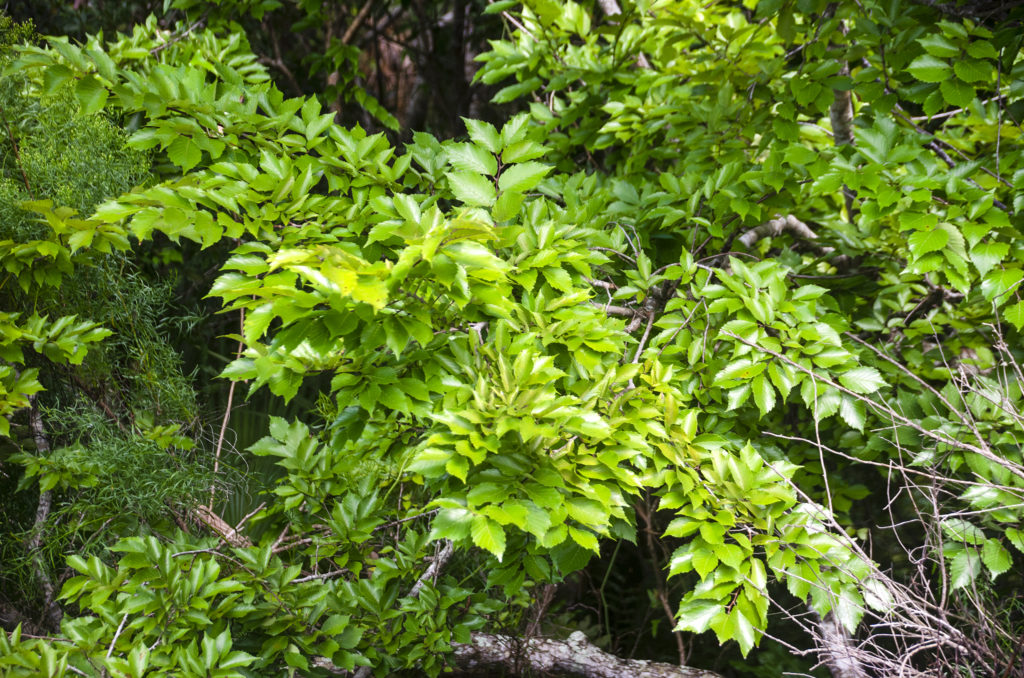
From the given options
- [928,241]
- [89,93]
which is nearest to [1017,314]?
[928,241]

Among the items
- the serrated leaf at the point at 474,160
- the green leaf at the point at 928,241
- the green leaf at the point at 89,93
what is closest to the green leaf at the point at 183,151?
the green leaf at the point at 89,93

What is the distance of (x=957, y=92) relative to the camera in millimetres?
1675

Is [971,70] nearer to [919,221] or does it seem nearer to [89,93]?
[919,221]

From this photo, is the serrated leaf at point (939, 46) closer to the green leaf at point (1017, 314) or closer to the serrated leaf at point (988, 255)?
the serrated leaf at point (988, 255)

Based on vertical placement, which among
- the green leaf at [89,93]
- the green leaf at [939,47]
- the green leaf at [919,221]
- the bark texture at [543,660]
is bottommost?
the bark texture at [543,660]

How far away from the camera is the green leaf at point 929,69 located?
1.67 meters

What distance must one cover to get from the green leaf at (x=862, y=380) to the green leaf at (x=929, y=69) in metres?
0.69

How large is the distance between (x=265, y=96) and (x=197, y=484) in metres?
1.14

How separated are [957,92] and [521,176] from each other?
3.48 ft

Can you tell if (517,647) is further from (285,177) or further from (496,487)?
(285,177)

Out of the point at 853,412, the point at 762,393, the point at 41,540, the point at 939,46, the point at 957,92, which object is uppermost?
the point at 939,46

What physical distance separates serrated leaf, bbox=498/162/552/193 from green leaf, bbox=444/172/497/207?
0.03 metres

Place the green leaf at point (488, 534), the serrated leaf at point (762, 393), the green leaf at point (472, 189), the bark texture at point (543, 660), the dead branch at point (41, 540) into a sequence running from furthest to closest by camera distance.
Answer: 1. the bark texture at point (543, 660)
2. the dead branch at point (41, 540)
3. the serrated leaf at point (762, 393)
4. the green leaf at point (472, 189)
5. the green leaf at point (488, 534)

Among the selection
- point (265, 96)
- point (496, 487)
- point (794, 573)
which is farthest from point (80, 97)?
point (794, 573)
